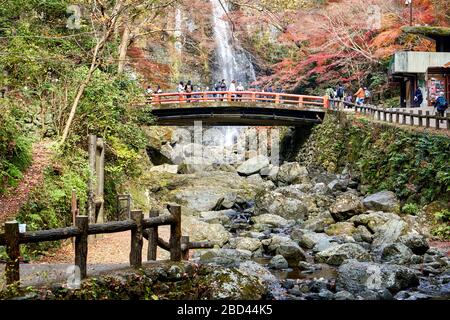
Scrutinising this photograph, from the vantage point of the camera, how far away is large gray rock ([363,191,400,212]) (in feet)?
63.6

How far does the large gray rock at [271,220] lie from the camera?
63.8 feet

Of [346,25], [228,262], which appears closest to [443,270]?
[228,262]

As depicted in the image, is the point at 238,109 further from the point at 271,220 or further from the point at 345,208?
the point at 345,208

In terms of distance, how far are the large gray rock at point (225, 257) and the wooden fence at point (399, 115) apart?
9893 mm

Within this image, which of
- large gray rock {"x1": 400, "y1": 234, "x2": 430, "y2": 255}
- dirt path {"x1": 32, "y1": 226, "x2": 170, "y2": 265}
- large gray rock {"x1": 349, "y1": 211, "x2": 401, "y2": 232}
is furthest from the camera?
large gray rock {"x1": 349, "y1": 211, "x2": 401, "y2": 232}

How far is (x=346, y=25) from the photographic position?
1325 inches

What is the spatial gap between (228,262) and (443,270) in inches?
205

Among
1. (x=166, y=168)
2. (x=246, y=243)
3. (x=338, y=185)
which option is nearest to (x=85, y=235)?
(x=246, y=243)

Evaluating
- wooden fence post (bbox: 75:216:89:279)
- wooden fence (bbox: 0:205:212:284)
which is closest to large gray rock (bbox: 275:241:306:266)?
wooden fence (bbox: 0:205:212:284)

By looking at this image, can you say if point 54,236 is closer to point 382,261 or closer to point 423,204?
point 382,261

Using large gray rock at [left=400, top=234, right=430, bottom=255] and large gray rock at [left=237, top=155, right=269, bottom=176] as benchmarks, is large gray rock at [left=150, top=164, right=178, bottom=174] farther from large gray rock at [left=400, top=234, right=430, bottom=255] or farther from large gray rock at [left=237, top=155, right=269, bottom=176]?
large gray rock at [left=400, top=234, right=430, bottom=255]

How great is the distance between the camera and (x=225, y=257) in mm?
13477

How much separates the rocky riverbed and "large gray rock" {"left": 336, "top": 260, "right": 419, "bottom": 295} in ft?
0.07

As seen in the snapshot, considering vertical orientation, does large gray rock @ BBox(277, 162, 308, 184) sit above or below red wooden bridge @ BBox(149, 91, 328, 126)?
below
